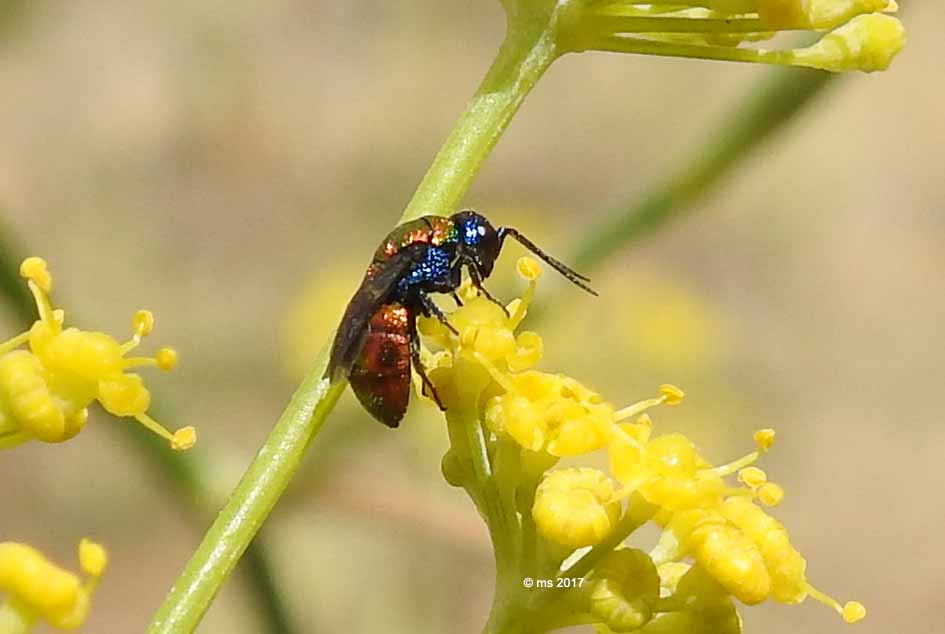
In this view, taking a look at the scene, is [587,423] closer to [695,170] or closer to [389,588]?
[695,170]

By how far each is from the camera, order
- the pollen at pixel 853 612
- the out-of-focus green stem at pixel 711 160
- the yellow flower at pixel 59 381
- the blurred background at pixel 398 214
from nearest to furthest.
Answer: the yellow flower at pixel 59 381 → the pollen at pixel 853 612 → the out-of-focus green stem at pixel 711 160 → the blurred background at pixel 398 214

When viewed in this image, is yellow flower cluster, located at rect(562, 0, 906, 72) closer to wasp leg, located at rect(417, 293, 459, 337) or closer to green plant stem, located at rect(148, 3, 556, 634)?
green plant stem, located at rect(148, 3, 556, 634)

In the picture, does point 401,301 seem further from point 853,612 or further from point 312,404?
point 853,612

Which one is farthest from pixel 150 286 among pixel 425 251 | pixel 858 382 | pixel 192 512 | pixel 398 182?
pixel 425 251

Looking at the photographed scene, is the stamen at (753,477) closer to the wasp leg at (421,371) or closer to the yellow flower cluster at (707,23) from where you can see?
the wasp leg at (421,371)

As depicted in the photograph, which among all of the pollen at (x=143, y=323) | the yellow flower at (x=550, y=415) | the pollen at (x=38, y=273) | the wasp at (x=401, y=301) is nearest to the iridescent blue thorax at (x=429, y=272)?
the wasp at (x=401, y=301)

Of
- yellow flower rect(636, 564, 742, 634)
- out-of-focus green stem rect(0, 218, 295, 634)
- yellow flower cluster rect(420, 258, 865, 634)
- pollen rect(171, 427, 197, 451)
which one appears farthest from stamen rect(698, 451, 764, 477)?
out-of-focus green stem rect(0, 218, 295, 634)
